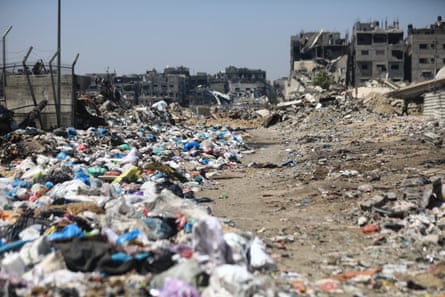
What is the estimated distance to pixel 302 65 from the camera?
6456 centimetres

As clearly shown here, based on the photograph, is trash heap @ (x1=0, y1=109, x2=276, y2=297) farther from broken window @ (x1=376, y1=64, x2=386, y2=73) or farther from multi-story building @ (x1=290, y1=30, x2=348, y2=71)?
multi-story building @ (x1=290, y1=30, x2=348, y2=71)

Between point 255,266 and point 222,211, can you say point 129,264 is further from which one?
point 222,211

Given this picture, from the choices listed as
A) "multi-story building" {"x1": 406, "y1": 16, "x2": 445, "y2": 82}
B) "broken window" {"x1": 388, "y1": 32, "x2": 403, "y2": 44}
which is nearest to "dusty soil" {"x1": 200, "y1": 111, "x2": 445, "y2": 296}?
"multi-story building" {"x1": 406, "y1": 16, "x2": 445, "y2": 82}

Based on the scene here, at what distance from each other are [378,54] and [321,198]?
1904 inches

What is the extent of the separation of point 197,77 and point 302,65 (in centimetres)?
2594

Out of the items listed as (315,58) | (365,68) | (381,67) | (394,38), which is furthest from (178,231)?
(315,58)

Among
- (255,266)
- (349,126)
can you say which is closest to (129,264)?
(255,266)

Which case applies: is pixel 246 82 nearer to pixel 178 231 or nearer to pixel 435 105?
pixel 435 105

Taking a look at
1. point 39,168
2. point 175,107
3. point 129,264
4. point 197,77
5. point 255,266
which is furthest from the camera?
point 197,77

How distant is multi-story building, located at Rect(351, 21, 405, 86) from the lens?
52469 mm

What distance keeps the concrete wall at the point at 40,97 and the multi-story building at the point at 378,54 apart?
4129 cm

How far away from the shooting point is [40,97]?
50.3 feet

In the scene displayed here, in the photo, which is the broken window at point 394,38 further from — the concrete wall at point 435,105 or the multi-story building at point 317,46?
the concrete wall at point 435,105

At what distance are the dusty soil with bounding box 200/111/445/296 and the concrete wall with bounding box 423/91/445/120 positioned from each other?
489cm
